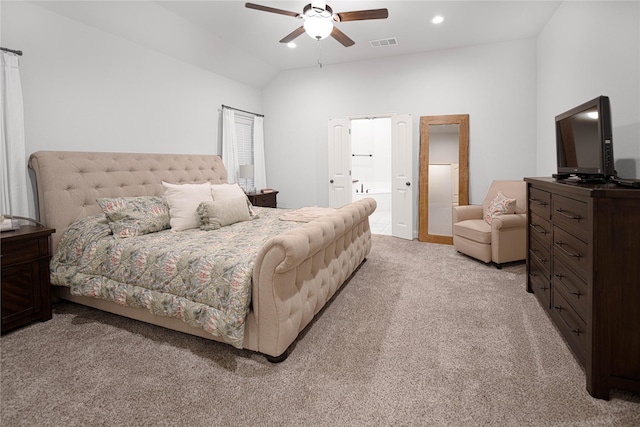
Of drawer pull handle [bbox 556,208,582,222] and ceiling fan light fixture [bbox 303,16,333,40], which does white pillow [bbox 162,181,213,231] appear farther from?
drawer pull handle [bbox 556,208,582,222]

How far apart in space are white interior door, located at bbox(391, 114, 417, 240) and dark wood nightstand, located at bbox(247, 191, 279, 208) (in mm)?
2099

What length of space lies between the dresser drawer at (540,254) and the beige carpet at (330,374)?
390 mm

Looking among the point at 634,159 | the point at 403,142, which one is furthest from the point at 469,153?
the point at 634,159

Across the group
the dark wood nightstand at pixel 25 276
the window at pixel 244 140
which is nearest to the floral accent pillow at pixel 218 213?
the dark wood nightstand at pixel 25 276

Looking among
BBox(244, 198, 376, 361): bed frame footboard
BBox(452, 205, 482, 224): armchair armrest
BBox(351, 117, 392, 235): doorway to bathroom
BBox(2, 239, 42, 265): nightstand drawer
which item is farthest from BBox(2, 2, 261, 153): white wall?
BBox(351, 117, 392, 235): doorway to bathroom

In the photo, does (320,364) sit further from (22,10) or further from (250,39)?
(250,39)

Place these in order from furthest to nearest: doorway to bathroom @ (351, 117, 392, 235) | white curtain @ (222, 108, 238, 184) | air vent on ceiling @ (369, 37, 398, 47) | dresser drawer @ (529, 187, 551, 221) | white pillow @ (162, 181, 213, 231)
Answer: doorway to bathroom @ (351, 117, 392, 235) < white curtain @ (222, 108, 238, 184) < air vent on ceiling @ (369, 37, 398, 47) < white pillow @ (162, 181, 213, 231) < dresser drawer @ (529, 187, 551, 221)

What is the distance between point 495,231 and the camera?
3.75m

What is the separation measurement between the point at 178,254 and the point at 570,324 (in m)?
2.55

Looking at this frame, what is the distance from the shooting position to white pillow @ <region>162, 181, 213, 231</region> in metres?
3.12

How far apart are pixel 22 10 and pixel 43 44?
0.27 meters

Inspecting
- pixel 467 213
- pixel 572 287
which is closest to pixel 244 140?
pixel 467 213

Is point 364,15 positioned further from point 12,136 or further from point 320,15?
point 12,136

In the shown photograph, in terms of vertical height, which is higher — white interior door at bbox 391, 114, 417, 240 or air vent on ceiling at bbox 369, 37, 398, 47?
air vent on ceiling at bbox 369, 37, 398, 47
